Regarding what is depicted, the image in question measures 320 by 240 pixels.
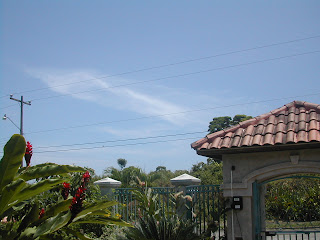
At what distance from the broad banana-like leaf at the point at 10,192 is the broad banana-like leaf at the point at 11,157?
0.13m

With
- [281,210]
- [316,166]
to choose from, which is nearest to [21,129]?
[281,210]

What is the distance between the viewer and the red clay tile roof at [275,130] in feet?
26.3

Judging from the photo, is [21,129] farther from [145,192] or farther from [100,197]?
[145,192]

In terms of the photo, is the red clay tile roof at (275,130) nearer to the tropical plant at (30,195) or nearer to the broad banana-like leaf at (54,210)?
the tropical plant at (30,195)

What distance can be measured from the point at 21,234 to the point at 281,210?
14.8 metres

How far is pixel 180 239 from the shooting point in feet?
26.8

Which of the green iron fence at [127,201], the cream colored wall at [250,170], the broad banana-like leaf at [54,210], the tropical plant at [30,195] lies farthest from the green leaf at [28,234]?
the green iron fence at [127,201]

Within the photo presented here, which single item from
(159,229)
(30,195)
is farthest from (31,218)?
(159,229)

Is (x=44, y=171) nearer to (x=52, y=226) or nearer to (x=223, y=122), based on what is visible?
(x=52, y=226)

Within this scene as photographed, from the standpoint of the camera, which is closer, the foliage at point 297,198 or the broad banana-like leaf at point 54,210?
the broad banana-like leaf at point 54,210

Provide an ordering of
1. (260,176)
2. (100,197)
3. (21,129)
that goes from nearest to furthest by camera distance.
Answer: (260,176) → (100,197) → (21,129)

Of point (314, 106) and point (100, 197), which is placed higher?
point (314, 106)

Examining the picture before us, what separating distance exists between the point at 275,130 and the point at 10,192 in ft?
19.2

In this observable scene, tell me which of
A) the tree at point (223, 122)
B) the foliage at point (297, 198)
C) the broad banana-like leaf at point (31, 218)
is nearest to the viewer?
the broad banana-like leaf at point (31, 218)
